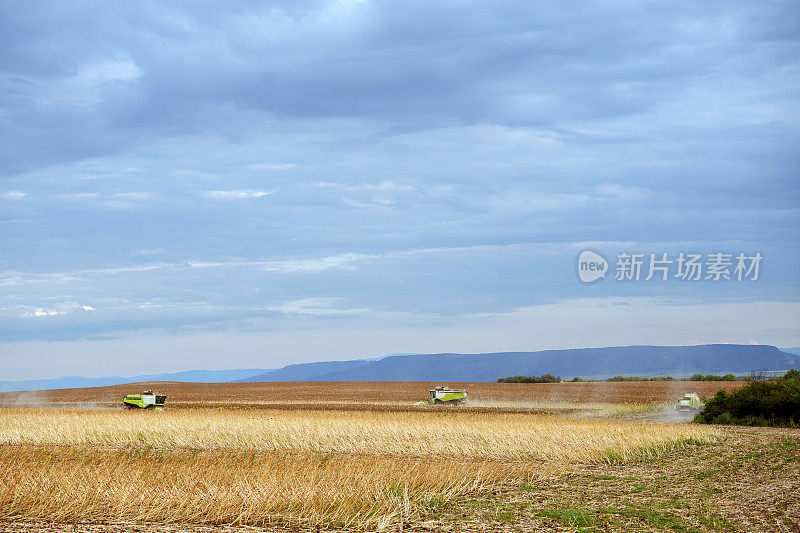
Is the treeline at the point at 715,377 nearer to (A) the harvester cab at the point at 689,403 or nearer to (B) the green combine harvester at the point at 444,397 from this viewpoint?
(B) the green combine harvester at the point at 444,397

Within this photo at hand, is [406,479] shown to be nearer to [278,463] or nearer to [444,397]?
[278,463]

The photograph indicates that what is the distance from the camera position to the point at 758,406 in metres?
37.6

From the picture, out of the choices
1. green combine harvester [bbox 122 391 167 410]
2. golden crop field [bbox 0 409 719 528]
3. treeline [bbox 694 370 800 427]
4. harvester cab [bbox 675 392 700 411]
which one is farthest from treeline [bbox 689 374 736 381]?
green combine harvester [bbox 122 391 167 410]

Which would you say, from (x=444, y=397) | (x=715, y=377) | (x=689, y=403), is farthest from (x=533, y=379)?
(x=689, y=403)

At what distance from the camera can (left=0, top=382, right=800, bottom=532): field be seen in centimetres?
1459

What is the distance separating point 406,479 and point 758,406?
2640 cm

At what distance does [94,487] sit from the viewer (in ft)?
53.1

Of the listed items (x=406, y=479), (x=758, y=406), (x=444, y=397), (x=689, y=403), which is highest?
(x=406, y=479)

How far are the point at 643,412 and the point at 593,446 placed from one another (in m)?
24.8

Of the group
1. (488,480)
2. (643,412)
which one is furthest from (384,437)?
(643,412)

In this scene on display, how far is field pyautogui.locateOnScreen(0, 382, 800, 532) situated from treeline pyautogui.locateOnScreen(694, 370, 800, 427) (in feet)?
16.9

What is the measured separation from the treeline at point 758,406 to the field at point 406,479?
5.14 m

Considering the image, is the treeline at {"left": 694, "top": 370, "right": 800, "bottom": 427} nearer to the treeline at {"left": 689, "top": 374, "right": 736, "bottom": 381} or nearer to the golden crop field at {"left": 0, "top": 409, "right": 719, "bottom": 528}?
the golden crop field at {"left": 0, "top": 409, "right": 719, "bottom": 528}

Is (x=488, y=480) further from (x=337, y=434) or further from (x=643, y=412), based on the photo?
(x=643, y=412)
